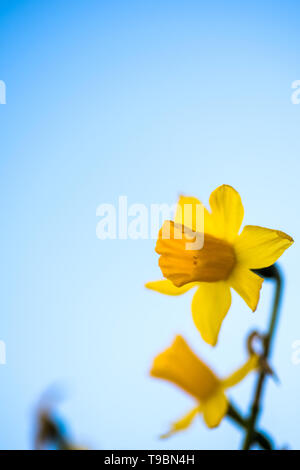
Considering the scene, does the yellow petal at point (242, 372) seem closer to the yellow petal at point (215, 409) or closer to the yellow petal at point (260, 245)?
the yellow petal at point (215, 409)

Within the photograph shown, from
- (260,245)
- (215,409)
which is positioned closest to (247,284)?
(260,245)

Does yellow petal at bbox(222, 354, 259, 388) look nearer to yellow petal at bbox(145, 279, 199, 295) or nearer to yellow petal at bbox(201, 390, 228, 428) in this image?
yellow petal at bbox(201, 390, 228, 428)

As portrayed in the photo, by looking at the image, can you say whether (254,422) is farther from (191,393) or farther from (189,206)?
(189,206)

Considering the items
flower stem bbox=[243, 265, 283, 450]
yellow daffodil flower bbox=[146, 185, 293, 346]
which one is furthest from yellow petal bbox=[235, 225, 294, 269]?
flower stem bbox=[243, 265, 283, 450]

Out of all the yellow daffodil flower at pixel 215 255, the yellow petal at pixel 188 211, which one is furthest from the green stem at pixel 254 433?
the yellow petal at pixel 188 211

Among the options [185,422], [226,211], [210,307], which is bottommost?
[185,422]

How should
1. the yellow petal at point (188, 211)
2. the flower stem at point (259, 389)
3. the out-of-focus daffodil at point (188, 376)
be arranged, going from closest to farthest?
the flower stem at point (259, 389)
the out-of-focus daffodil at point (188, 376)
the yellow petal at point (188, 211)

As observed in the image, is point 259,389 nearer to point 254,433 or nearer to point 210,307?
point 254,433
